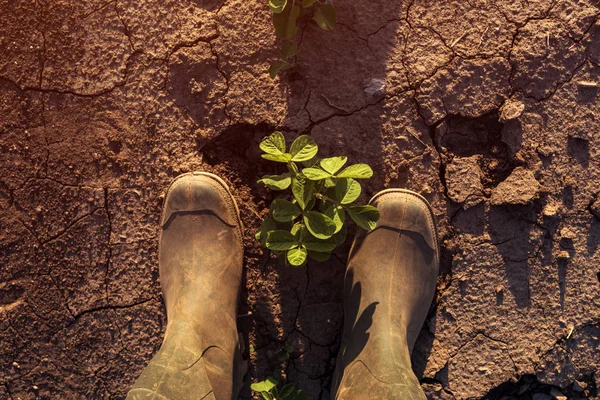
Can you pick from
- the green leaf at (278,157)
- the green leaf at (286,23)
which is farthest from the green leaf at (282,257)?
the green leaf at (286,23)

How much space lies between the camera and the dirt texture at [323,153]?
213 cm

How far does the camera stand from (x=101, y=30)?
214 cm

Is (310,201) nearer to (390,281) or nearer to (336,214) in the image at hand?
(336,214)

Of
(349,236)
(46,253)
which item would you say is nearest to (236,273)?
(349,236)

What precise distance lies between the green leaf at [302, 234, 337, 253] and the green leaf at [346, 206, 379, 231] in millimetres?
133

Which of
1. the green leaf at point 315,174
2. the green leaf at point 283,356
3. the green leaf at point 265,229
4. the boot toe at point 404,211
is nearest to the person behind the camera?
the green leaf at point 315,174

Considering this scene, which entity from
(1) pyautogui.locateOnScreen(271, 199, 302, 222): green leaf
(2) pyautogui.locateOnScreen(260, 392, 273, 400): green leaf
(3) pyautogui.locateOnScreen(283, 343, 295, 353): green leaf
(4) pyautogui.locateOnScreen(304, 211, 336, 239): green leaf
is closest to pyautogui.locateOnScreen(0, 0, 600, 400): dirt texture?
(3) pyautogui.locateOnScreen(283, 343, 295, 353): green leaf

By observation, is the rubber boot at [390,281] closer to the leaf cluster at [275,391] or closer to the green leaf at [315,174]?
the leaf cluster at [275,391]

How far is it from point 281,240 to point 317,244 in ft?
0.46

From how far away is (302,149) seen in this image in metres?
1.94

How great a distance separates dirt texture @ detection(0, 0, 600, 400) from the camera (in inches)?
83.7

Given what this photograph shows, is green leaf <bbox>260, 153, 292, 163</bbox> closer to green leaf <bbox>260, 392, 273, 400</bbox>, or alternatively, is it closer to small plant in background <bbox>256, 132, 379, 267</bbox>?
small plant in background <bbox>256, 132, 379, 267</bbox>

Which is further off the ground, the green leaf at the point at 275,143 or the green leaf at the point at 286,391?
the green leaf at the point at 275,143

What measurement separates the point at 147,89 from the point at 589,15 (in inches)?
75.8
